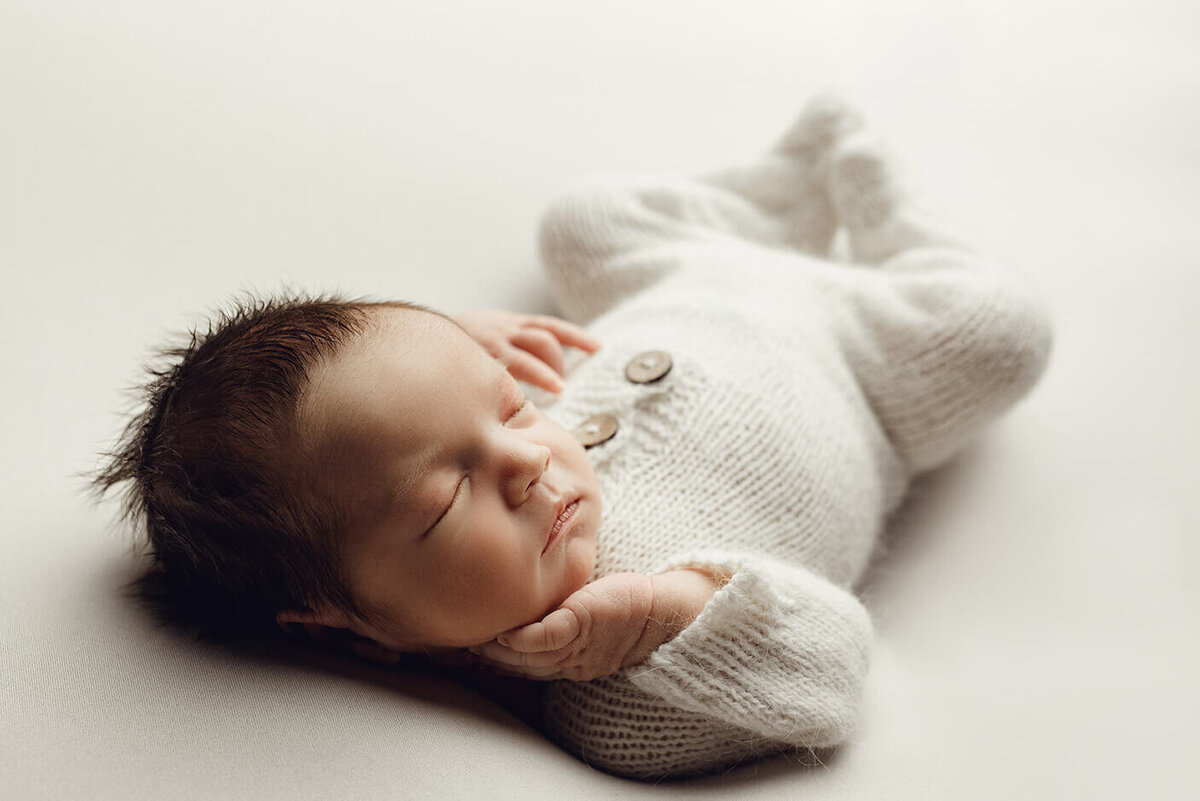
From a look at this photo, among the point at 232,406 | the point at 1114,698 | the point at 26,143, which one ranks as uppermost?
the point at 26,143

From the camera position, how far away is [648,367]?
3.84ft

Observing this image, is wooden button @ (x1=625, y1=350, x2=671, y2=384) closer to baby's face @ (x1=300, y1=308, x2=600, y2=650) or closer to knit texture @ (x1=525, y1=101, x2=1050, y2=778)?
knit texture @ (x1=525, y1=101, x2=1050, y2=778)

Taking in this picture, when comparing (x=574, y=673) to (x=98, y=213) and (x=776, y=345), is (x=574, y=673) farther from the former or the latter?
(x=98, y=213)

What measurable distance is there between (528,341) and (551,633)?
17.8 inches

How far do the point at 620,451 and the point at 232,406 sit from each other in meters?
0.42

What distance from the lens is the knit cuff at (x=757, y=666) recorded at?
36.8 inches

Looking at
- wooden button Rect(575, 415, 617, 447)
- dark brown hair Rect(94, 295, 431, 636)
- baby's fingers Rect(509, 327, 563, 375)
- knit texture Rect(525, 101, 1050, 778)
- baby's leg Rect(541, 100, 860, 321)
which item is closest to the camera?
dark brown hair Rect(94, 295, 431, 636)

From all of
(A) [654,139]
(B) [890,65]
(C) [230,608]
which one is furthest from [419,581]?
(B) [890,65]

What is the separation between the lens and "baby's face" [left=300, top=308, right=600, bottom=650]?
858 mm

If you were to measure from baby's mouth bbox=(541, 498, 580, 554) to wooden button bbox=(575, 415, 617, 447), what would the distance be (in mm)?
140

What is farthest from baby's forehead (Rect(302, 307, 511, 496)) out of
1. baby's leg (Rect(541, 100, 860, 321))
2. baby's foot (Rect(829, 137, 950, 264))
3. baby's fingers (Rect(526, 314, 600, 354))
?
baby's foot (Rect(829, 137, 950, 264))

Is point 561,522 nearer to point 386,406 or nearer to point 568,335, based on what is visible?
point 386,406

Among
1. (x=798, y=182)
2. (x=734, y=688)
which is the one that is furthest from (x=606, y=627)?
(x=798, y=182)

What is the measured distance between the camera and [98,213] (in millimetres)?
1409
